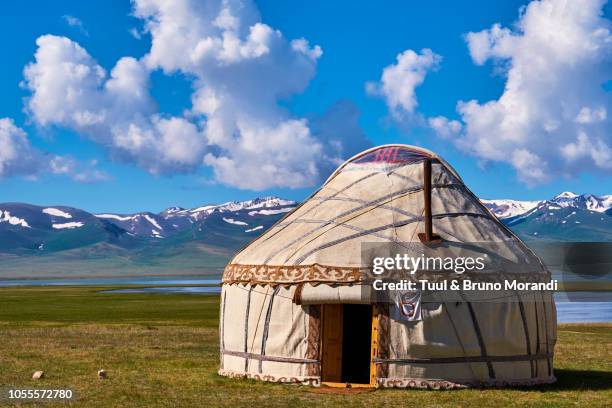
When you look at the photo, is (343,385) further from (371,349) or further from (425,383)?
(425,383)

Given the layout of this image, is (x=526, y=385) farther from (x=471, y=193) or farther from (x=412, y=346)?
(x=471, y=193)

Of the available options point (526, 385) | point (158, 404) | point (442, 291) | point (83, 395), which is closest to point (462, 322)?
point (442, 291)

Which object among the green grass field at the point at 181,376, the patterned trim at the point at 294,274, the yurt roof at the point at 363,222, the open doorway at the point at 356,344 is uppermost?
the yurt roof at the point at 363,222

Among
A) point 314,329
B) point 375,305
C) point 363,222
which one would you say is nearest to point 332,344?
point 314,329

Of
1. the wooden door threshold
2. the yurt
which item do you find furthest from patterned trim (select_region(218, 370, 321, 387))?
the wooden door threshold

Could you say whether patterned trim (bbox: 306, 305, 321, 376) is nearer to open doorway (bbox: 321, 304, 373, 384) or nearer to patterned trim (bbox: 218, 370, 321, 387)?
patterned trim (bbox: 218, 370, 321, 387)

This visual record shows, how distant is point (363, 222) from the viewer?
14.8m

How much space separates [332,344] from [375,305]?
1017mm

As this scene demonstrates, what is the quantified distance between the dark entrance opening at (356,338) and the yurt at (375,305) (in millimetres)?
17

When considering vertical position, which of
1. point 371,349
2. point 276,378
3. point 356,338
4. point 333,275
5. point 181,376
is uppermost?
point 333,275

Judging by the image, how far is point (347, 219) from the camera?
15.0 meters

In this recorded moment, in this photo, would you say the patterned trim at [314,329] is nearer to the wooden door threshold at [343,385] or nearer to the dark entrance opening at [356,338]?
the wooden door threshold at [343,385]

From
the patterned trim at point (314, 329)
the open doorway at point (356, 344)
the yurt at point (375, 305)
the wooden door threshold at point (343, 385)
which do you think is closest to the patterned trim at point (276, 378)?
the yurt at point (375, 305)

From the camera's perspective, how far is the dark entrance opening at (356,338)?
618 inches
